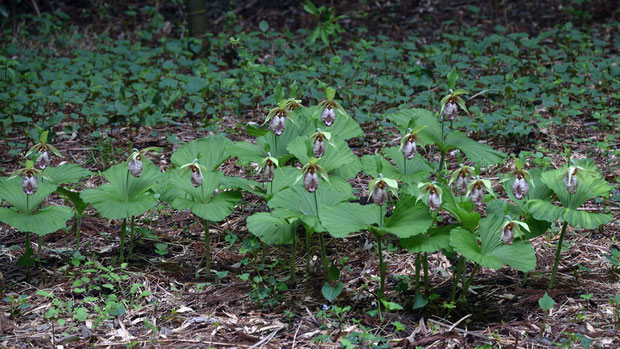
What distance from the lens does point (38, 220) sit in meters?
2.48

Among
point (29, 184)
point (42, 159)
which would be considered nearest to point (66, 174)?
point (42, 159)

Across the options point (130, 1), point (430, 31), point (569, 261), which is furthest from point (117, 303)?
point (130, 1)

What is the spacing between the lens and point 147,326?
2365 mm

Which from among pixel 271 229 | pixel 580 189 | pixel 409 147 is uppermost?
pixel 409 147

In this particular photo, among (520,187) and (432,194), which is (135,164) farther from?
(520,187)

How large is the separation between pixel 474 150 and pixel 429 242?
66 centimetres

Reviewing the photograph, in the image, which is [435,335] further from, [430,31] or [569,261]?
[430,31]

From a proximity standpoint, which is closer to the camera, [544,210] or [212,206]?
[544,210]

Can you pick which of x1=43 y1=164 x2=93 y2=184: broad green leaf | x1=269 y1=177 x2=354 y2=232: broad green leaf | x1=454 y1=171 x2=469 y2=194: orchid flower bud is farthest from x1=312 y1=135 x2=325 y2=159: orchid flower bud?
x1=43 y1=164 x2=93 y2=184: broad green leaf

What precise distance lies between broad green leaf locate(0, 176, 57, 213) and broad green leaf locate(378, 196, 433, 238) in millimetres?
1435

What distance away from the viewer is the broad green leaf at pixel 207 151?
277cm

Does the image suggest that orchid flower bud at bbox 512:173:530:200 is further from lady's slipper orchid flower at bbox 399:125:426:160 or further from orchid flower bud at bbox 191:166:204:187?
orchid flower bud at bbox 191:166:204:187

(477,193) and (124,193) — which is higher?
(477,193)

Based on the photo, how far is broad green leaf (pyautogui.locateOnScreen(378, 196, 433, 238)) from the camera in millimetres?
2227
